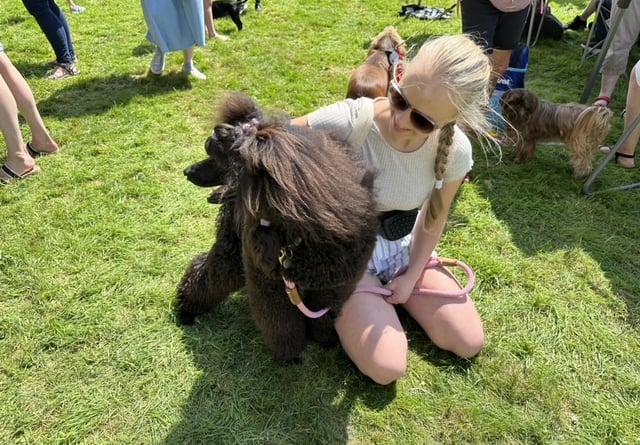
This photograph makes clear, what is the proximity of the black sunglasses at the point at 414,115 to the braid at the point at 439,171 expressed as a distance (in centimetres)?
14

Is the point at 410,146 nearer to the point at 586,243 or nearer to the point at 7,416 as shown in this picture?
the point at 586,243

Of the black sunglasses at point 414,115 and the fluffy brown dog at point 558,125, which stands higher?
the black sunglasses at point 414,115

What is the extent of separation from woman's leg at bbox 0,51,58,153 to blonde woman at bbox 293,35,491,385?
2.51 m

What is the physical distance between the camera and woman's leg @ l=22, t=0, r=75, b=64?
13.8 ft

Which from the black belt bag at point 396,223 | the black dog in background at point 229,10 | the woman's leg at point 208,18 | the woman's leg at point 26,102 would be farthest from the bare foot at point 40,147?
the black dog in background at point 229,10

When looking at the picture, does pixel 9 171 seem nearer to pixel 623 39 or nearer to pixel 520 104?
pixel 520 104

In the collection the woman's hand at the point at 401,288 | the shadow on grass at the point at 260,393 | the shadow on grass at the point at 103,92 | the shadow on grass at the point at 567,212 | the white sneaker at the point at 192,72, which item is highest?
the woman's hand at the point at 401,288

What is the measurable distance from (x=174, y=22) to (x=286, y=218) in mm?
3889

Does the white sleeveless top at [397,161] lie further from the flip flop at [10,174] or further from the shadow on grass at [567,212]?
the flip flop at [10,174]

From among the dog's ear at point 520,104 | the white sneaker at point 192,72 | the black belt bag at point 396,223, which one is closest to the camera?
the black belt bag at point 396,223

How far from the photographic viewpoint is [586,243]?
2910 mm

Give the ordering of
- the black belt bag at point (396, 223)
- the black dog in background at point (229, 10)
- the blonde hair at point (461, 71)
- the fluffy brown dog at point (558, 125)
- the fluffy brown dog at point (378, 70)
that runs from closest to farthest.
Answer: the blonde hair at point (461, 71)
the black belt bag at point (396, 223)
the fluffy brown dog at point (378, 70)
the fluffy brown dog at point (558, 125)
the black dog in background at point (229, 10)

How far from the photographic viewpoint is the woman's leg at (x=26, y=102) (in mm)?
2988

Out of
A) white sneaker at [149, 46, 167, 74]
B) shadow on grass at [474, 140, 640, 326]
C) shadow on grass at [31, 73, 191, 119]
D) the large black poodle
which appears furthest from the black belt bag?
white sneaker at [149, 46, 167, 74]
